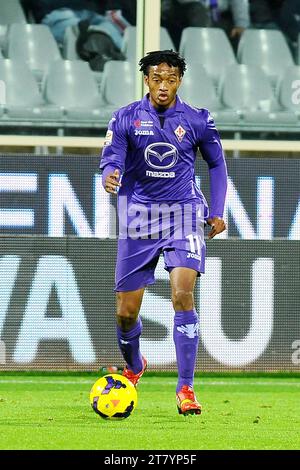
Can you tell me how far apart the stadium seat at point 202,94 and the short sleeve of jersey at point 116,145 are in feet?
14.3

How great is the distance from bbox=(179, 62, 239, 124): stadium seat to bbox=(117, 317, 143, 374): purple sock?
14.2 feet

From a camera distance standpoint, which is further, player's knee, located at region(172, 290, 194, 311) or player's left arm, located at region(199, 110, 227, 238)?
player's left arm, located at region(199, 110, 227, 238)

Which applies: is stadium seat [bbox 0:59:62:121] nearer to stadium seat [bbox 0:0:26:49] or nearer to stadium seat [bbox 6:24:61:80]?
stadium seat [bbox 6:24:61:80]

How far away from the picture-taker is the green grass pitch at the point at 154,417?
6.30m

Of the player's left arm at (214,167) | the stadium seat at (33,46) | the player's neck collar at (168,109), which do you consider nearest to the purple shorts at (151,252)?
the player's left arm at (214,167)

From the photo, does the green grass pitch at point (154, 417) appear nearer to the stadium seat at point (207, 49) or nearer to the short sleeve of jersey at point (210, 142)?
the short sleeve of jersey at point (210, 142)

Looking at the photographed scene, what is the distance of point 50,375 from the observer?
11164 mm

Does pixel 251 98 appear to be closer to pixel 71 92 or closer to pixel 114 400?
pixel 71 92

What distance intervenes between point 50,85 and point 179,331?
16.9 ft

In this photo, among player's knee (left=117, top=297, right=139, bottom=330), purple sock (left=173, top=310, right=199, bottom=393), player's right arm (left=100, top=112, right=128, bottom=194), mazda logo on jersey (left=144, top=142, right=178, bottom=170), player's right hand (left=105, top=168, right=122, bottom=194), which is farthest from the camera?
player's knee (left=117, top=297, right=139, bottom=330)

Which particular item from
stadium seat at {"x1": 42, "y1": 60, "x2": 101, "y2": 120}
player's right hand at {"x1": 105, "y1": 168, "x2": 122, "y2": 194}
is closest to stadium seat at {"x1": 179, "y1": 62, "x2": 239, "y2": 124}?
stadium seat at {"x1": 42, "y1": 60, "x2": 101, "y2": 120}

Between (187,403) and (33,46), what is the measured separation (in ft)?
19.0

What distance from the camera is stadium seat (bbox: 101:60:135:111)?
1237 cm
